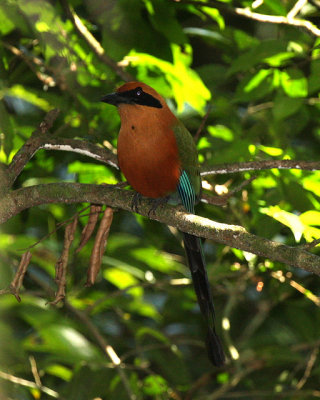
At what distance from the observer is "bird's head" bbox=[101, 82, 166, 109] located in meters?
3.57

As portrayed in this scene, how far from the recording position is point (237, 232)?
253 centimetres

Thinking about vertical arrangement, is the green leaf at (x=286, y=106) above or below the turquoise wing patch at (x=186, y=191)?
above

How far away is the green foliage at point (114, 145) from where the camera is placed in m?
3.57

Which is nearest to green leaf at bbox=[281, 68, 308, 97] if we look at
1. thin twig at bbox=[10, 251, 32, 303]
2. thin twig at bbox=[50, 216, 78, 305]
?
thin twig at bbox=[50, 216, 78, 305]

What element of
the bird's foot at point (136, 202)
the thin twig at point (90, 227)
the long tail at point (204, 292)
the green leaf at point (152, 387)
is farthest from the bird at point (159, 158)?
the green leaf at point (152, 387)

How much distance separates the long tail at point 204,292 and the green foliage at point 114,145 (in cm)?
30

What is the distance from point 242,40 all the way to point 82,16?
101 centimetres

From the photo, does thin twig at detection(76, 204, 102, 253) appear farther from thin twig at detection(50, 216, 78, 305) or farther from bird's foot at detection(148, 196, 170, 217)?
bird's foot at detection(148, 196, 170, 217)

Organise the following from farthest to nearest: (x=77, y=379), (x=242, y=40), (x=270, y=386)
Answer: (x=270, y=386), (x=242, y=40), (x=77, y=379)

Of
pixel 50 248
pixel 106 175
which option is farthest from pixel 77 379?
pixel 106 175

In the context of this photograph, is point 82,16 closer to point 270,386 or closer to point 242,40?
point 242,40

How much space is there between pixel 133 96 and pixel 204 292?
1119 mm

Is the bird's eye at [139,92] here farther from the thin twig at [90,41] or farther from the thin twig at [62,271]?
the thin twig at [62,271]

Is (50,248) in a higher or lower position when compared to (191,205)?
lower
